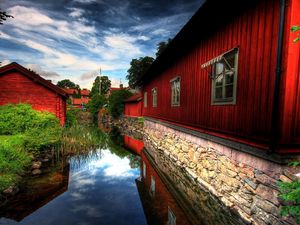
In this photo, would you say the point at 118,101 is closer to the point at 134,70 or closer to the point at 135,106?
the point at 135,106

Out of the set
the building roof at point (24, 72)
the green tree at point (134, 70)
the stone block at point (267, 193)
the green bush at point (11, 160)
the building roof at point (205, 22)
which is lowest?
the green bush at point (11, 160)

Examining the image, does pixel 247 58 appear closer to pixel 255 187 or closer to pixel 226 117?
pixel 226 117

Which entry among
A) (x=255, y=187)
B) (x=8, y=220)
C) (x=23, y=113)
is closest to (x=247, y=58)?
(x=255, y=187)

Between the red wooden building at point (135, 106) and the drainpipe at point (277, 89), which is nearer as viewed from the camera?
the drainpipe at point (277, 89)

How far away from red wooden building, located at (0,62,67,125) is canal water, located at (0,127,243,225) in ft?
23.5

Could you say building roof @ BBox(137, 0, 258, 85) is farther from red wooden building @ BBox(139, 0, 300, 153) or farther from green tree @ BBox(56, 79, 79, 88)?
green tree @ BBox(56, 79, 79, 88)

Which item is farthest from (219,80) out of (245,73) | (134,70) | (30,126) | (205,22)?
(134,70)

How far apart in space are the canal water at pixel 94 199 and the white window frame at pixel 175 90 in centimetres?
354

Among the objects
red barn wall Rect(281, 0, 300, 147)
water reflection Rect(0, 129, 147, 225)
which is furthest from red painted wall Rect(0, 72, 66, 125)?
red barn wall Rect(281, 0, 300, 147)

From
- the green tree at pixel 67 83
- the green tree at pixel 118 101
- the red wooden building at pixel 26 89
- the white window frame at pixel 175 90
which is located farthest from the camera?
the green tree at pixel 67 83

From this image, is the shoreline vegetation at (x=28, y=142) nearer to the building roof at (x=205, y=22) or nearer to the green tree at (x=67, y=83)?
the building roof at (x=205, y=22)

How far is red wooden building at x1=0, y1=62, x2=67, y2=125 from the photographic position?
1467 cm

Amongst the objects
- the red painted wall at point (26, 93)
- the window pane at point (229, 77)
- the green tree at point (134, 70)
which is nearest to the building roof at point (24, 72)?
the red painted wall at point (26, 93)

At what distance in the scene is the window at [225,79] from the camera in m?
5.28
